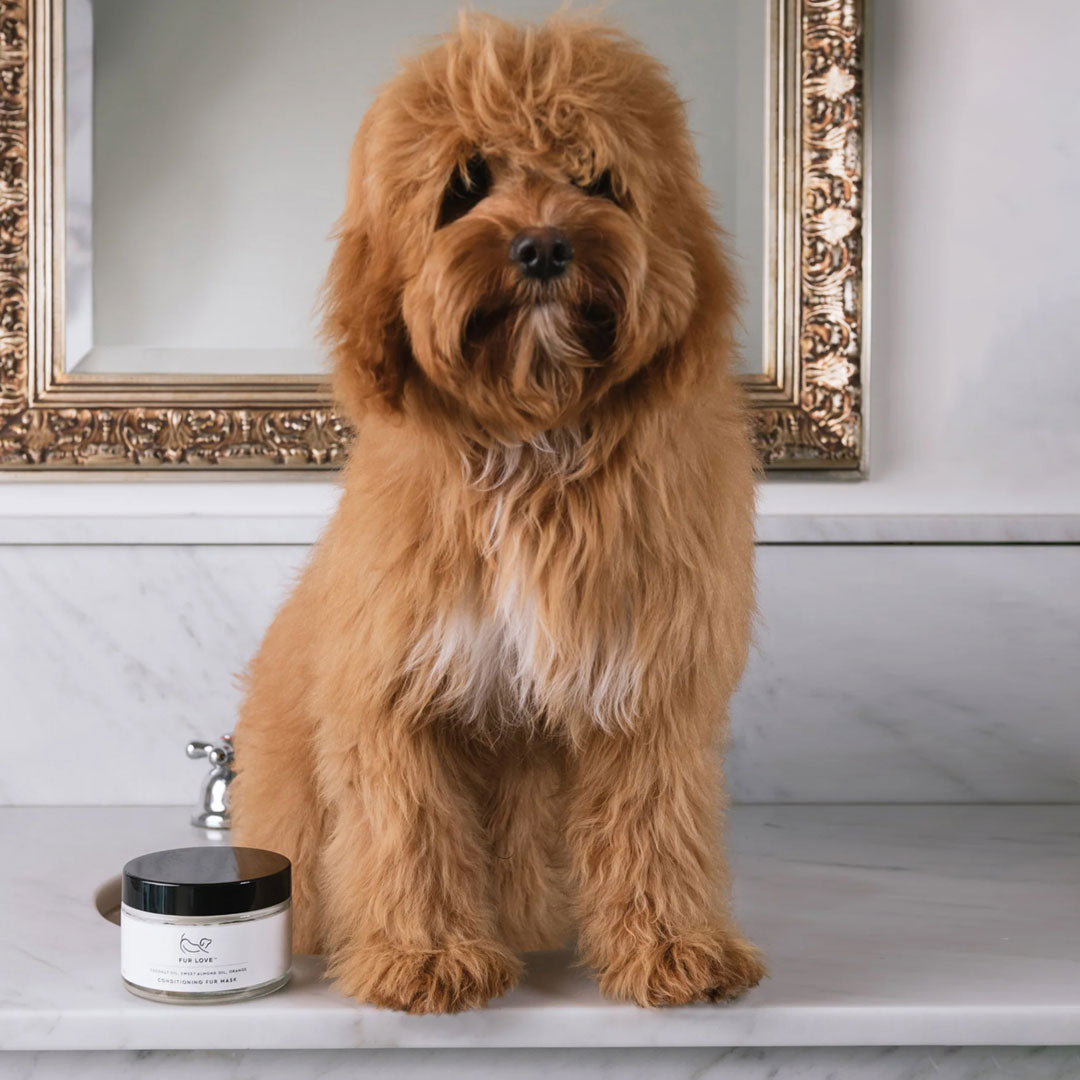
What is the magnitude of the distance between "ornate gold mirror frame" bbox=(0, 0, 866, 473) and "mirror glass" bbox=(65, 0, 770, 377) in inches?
1.2

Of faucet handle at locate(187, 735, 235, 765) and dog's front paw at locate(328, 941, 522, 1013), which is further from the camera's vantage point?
faucet handle at locate(187, 735, 235, 765)

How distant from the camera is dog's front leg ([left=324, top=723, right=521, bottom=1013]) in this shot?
1.00 m

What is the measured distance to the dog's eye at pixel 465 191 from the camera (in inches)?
35.4

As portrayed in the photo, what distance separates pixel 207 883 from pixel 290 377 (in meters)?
0.83

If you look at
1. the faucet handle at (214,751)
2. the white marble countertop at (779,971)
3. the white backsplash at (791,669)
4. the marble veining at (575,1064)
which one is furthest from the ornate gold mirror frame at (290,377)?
the marble veining at (575,1064)

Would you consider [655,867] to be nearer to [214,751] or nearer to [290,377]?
[214,751]

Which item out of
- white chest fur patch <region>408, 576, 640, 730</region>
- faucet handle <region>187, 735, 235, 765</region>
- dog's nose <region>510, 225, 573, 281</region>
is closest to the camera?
dog's nose <region>510, 225, 573, 281</region>

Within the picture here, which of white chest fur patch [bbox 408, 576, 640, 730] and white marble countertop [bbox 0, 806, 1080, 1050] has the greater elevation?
white chest fur patch [bbox 408, 576, 640, 730]

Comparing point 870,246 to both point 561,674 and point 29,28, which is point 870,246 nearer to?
point 561,674

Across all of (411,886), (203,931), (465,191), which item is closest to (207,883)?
(203,931)

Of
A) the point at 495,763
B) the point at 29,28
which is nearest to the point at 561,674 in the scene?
the point at 495,763

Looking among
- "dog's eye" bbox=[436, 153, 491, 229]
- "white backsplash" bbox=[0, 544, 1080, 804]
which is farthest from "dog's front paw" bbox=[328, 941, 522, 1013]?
"white backsplash" bbox=[0, 544, 1080, 804]

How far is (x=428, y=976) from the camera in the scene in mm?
993

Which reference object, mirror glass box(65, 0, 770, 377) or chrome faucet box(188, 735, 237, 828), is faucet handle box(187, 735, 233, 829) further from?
mirror glass box(65, 0, 770, 377)
